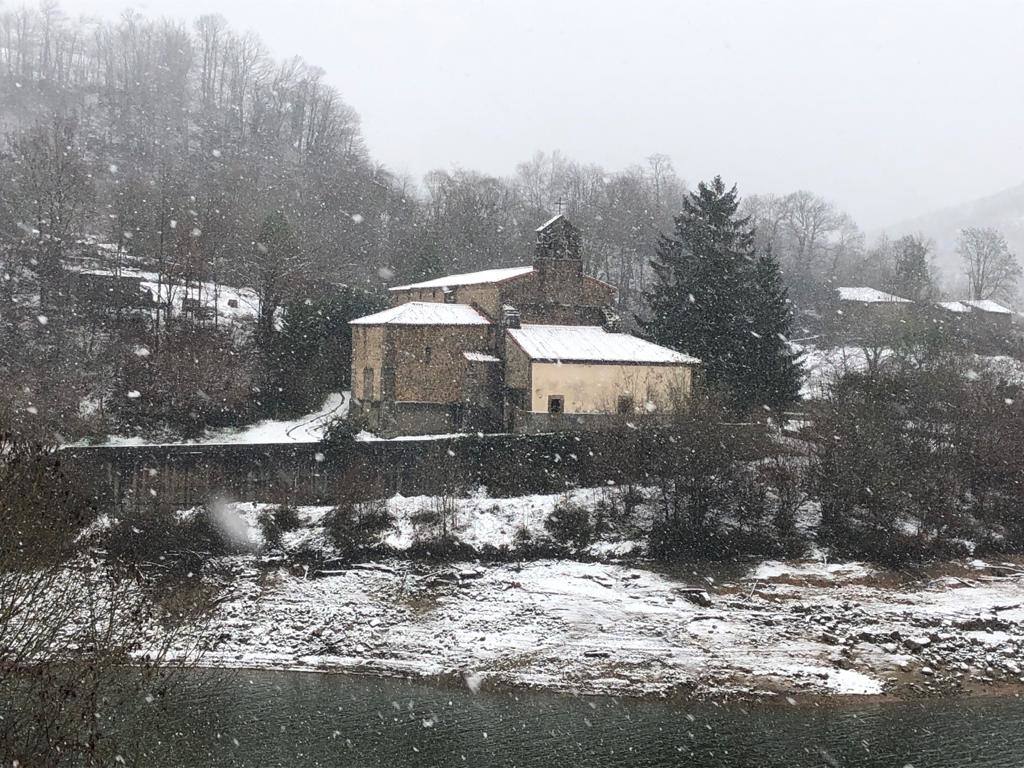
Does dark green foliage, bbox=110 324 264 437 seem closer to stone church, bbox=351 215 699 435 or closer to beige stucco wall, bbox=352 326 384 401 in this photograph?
beige stucco wall, bbox=352 326 384 401

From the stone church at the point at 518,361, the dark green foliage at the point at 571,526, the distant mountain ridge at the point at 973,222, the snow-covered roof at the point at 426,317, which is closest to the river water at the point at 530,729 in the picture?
the dark green foliage at the point at 571,526

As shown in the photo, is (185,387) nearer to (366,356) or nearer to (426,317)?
(366,356)

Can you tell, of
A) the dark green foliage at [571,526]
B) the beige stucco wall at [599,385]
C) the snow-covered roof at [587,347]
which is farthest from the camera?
the snow-covered roof at [587,347]

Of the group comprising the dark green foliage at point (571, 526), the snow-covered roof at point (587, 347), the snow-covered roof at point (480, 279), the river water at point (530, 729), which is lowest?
the river water at point (530, 729)

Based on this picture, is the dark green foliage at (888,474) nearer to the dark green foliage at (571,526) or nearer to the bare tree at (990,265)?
the dark green foliage at (571,526)

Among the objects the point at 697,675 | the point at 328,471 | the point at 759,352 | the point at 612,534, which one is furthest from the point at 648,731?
the point at 759,352

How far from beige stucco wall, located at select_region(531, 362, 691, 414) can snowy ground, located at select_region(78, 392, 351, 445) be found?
333 inches

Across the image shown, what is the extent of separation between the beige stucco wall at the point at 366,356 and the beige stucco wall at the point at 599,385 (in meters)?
6.91

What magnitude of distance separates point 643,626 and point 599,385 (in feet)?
42.8

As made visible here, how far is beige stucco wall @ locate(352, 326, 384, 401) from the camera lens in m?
33.3

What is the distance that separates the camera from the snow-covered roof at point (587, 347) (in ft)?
104

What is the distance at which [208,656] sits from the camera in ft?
58.7

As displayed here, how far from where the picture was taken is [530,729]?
48.8ft

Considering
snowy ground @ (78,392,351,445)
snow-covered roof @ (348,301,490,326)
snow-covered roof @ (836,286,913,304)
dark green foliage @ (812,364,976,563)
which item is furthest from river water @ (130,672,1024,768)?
snow-covered roof @ (836,286,913,304)
